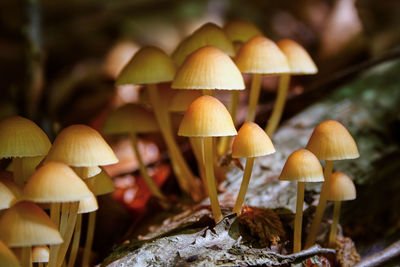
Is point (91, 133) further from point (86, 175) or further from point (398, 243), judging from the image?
point (398, 243)

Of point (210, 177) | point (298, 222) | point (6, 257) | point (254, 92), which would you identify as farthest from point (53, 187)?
point (254, 92)

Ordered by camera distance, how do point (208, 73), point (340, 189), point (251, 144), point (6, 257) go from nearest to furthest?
point (6, 257), point (251, 144), point (208, 73), point (340, 189)

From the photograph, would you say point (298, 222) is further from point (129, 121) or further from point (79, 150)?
point (129, 121)

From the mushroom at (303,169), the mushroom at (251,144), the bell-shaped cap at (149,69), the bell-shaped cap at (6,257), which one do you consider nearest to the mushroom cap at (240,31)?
the bell-shaped cap at (149,69)

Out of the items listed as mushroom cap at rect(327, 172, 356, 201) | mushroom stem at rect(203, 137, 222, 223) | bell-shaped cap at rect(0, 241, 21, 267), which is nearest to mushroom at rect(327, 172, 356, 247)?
mushroom cap at rect(327, 172, 356, 201)

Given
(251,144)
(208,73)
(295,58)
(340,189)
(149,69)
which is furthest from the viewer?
(295,58)

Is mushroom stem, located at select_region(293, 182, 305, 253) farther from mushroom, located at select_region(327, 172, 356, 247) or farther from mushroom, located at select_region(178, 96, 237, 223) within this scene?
mushroom, located at select_region(178, 96, 237, 223)

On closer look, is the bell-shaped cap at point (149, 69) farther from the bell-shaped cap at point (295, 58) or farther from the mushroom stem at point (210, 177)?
the bell-shaped cap at point (295, 58)
